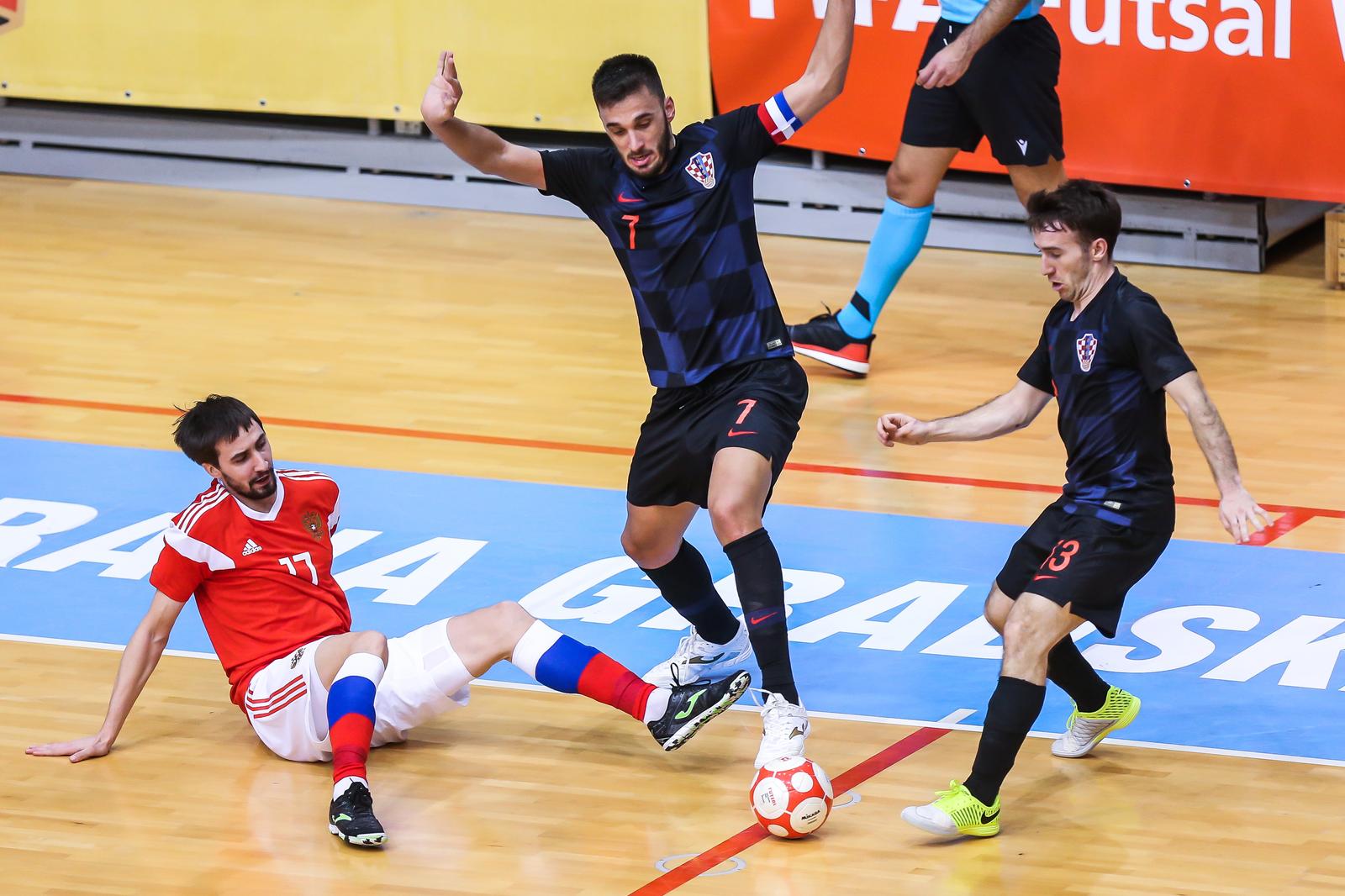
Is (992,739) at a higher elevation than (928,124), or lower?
lower

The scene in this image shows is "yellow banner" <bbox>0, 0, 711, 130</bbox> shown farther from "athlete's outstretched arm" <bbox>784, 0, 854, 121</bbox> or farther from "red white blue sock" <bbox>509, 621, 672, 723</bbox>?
"red white blue sock" <bbox>509, 621, 672, 723</bbox>

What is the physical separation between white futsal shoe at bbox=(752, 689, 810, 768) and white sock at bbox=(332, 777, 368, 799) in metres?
1.03

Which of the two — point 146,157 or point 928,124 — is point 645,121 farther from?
point 146,157

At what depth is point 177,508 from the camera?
752 centimetres

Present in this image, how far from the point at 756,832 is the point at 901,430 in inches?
46.4

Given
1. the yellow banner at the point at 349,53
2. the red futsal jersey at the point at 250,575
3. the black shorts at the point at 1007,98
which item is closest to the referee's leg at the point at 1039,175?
the black shorts at the point at 1007,98

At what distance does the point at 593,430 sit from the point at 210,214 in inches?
172

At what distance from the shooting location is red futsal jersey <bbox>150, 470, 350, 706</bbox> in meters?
5.55

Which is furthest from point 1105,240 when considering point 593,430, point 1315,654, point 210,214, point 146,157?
point 146,157

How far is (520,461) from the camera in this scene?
8.14 meters

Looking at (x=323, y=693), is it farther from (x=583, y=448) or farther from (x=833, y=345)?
(x=833, y=345)

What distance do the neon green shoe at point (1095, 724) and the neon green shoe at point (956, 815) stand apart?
0.58 metres

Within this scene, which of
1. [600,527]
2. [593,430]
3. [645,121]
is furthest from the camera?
[593,430]

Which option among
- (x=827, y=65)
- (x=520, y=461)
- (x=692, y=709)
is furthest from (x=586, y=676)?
(x=520, y=461)
